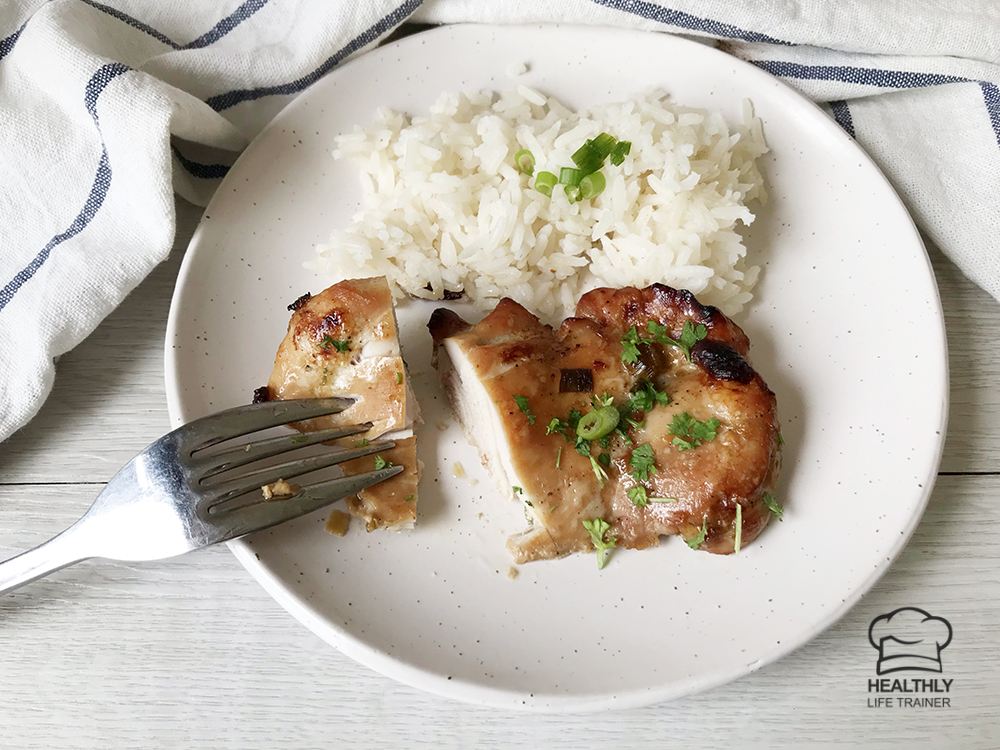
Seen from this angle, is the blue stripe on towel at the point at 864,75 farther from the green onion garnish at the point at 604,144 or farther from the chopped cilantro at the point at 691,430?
the chopped cilantro at the point at 691,430

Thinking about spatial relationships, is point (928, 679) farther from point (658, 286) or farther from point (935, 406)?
point (658, 286)

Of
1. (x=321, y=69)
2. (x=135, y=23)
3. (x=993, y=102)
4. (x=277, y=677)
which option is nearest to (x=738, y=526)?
(x=277, y=677)

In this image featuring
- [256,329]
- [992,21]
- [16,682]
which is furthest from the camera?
[992,21]

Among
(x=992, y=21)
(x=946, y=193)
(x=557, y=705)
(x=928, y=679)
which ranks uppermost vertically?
(x=992, y=21)

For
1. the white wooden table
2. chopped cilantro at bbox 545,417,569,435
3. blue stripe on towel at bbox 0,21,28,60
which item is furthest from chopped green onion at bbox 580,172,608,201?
blue stripe on towel at bbox 0,21,28,60

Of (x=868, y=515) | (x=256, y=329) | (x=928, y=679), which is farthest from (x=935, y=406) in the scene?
(x=256, y=329)

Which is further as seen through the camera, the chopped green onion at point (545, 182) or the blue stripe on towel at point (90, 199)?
the chopped green onion at point (545, 182)

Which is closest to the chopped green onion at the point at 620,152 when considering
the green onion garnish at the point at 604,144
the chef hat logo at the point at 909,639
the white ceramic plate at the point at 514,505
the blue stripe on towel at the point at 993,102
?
the green onion garnish at the point at 604,144
